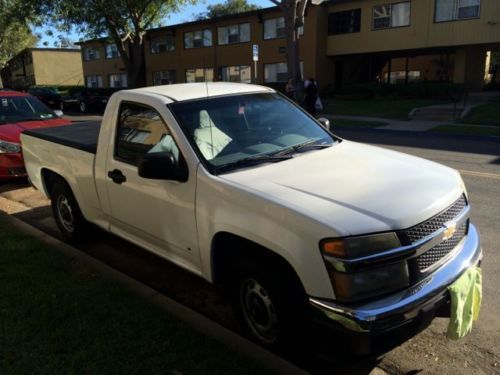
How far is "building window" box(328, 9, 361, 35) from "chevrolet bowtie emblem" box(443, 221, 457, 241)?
2693cm

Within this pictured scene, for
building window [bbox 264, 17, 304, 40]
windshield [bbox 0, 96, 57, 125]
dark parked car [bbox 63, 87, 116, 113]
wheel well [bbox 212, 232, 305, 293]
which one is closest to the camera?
wheel well [bbox 212, 232, 305, 293]

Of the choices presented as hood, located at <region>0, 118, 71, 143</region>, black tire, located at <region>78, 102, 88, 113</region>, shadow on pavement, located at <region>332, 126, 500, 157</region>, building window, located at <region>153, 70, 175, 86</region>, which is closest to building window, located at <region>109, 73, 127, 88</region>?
building window, located at <region>153, 70, 175, 86</region>

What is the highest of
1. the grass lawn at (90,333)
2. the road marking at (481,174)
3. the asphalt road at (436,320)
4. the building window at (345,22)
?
the building window at (345,22)

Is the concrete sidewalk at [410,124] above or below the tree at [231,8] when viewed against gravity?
below

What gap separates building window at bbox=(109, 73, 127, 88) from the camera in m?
43.1

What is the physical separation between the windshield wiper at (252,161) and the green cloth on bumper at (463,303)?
145 cm

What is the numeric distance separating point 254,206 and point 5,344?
1967 millimetres

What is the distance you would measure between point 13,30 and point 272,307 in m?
49.2

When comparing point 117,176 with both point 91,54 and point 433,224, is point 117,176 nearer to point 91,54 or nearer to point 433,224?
point 433,224

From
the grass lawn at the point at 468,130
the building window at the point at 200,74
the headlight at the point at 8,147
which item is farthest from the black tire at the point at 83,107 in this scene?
the headlight at the point at 8,147

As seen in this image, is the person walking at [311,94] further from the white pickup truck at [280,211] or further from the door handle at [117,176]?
the door handle at [117,176]

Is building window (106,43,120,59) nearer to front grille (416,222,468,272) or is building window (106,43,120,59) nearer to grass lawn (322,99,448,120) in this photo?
grass lawn (322,99,448,120)

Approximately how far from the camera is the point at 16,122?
8.70 m

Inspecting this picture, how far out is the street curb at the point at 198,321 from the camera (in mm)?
2922
